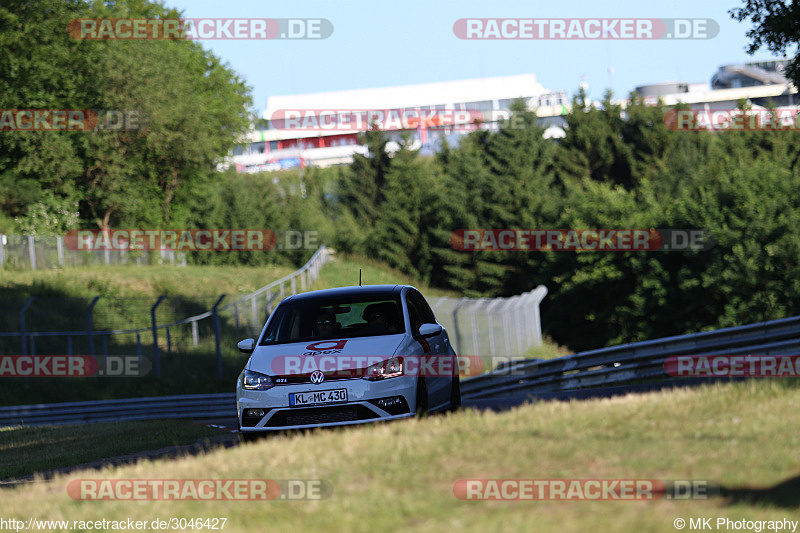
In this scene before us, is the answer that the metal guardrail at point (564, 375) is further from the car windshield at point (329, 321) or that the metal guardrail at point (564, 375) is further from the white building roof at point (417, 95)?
the white building roof at point (417, 95)

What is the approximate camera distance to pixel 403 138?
8381 cm

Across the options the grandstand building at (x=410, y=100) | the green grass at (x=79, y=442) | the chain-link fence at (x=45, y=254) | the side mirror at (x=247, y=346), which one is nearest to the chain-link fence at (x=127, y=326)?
the green grass at (x=79, y=442)

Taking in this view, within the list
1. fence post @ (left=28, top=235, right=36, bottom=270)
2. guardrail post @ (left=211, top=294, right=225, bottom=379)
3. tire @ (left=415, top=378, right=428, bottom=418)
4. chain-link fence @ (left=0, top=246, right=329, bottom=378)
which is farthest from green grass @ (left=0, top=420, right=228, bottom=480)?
fence post @ (left=28, top=235, right=36, bottom=270)

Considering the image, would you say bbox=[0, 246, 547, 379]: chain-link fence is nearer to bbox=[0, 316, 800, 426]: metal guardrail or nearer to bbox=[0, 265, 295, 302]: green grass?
bbox=[0, 265, 295, 302]: green grass

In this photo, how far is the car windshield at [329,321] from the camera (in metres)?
10.5

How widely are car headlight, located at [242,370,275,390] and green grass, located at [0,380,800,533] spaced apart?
4.44 ft

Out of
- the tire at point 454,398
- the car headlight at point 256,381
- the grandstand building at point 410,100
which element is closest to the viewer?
the car headlight at point 256,381

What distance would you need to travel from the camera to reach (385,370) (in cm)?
959

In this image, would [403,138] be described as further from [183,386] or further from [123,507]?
[123,507]

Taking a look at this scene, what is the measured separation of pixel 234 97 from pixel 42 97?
1975 centimetres

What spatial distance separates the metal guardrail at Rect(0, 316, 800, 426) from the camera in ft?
59.1

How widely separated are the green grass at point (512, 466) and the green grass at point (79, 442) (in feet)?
14.9

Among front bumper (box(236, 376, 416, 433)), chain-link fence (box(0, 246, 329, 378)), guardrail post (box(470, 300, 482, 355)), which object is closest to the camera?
front bumper (box(236, 376, 416, 433))

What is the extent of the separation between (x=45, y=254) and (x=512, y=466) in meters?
36.1
